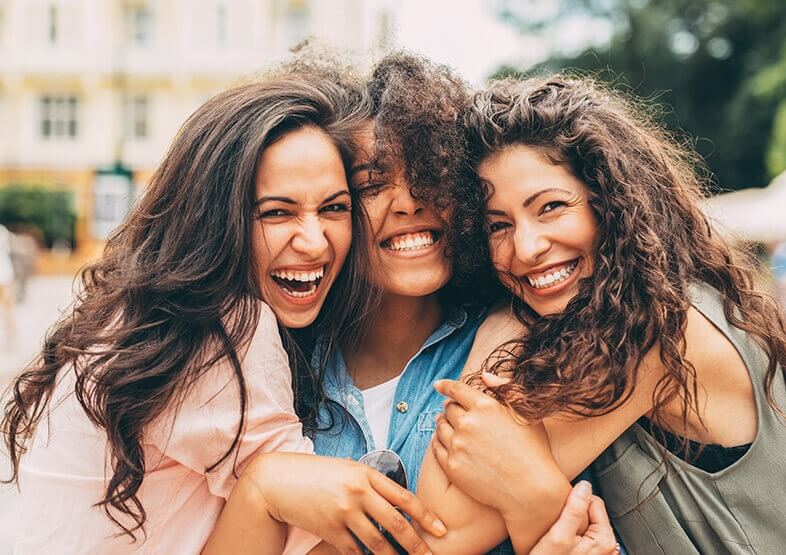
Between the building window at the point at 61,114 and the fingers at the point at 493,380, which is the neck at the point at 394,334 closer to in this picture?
the fingers at the point at 493,380

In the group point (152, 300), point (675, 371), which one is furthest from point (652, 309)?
point (152, 300)

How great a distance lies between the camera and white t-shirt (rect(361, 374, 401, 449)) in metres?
2.71

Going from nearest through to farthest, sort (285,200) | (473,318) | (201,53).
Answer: (285,200) < (473,318) < (201,53)

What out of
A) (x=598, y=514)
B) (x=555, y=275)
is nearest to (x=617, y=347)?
(x=555, y=275)

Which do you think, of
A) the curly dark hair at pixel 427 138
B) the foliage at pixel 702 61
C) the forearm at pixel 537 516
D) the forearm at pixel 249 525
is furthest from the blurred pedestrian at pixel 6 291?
the foliage at pixel 702 61

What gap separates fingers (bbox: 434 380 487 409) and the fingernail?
36 cm

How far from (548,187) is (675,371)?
0.66m

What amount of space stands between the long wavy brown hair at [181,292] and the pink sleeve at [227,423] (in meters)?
0.03

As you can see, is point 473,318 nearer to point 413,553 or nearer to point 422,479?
point 422,479

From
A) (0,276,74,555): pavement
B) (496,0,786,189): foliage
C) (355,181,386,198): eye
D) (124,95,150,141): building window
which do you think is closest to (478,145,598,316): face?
(355,181,386,198): eye

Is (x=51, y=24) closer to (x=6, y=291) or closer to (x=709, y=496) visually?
(x=6, y=291)

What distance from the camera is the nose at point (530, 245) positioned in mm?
2537

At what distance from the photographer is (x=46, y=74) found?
2844cm

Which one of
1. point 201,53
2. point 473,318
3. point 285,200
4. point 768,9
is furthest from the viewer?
point 201,53
